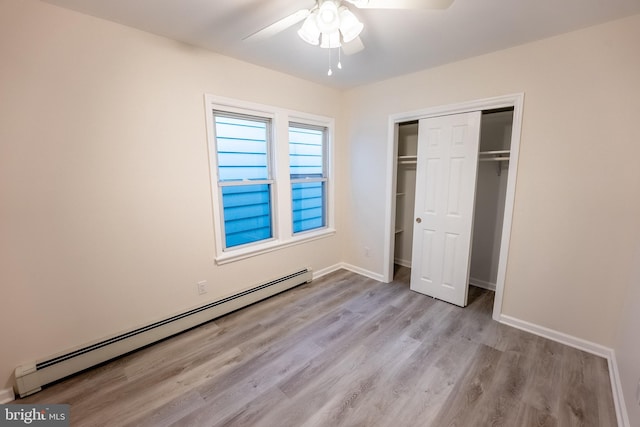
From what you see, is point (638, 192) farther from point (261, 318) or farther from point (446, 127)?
point (261, 318)

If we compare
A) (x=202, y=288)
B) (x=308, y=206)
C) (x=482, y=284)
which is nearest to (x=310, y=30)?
(x=308, y=206)

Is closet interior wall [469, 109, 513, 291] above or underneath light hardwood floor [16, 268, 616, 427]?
above

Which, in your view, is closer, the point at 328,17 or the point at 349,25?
the point at 328,17

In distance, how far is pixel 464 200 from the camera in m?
2.71

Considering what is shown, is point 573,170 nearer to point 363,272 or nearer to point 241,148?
point 363,272

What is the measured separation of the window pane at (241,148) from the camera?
2.59 meters

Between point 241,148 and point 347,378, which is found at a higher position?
point 241,148

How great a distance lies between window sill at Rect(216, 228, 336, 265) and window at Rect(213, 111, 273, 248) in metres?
0.11

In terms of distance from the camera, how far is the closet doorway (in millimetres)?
2527

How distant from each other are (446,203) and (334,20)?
6.96 feet

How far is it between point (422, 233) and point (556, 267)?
119 centimetres

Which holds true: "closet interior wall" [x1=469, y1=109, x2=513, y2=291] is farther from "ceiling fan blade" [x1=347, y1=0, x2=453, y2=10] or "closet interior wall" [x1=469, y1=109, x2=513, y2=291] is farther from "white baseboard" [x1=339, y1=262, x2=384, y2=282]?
"ceiling fan blade" [x1=347, y1=0, x2=453, y2=10]

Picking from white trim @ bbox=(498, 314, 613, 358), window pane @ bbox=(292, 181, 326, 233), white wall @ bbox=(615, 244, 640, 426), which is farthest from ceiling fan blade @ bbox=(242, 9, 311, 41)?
white trim @ bbox=(498, 314, 613, 358)

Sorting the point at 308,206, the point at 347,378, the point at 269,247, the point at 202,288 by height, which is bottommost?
the point at 347,378
